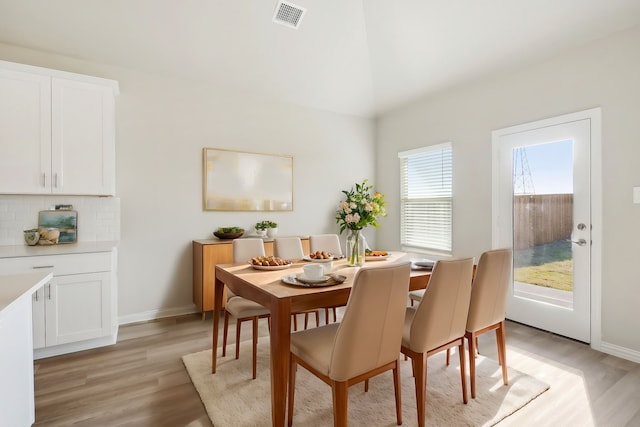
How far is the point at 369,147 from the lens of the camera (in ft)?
17.3

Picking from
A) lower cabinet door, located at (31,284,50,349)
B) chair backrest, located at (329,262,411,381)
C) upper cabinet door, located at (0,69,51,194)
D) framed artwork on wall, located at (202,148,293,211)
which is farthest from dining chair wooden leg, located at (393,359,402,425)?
upper cabinet door, located at (0,69,51,194)

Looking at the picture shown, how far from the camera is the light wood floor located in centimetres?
192

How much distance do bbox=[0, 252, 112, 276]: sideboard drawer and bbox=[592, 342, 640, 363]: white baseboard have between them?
4.23 metres

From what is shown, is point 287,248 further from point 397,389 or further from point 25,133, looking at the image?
point 25,133

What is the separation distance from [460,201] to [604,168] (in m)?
1.44

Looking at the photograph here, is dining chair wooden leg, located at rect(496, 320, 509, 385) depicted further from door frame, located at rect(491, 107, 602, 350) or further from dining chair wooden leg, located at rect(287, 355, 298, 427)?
dining chair wooden leg, located at rect(287, 355, 298, 427)

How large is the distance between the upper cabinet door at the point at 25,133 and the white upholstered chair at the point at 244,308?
1.76m

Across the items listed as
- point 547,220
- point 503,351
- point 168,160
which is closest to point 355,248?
point 503,351

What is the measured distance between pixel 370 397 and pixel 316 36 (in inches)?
139

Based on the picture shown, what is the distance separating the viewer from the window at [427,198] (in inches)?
168

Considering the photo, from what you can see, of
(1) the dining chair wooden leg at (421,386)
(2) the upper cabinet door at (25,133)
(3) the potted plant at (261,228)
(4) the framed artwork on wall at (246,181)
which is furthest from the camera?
(3) the potted plant at (261,228)

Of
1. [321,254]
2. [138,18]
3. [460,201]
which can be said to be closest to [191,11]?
[138,18]

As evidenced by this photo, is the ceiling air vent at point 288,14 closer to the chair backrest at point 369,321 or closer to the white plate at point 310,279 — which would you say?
the white plate at point 310,279

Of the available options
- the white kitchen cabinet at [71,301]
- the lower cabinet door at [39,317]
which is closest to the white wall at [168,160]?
the white kitchen cabinet at [71,301]
